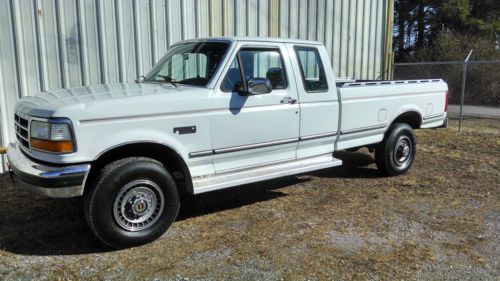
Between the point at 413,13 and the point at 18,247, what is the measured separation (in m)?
31.6

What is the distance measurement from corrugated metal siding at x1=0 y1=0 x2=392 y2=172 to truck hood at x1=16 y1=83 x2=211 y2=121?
2.55m

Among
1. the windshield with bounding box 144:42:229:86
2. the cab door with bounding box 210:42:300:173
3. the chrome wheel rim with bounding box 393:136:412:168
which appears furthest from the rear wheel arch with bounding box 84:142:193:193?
the chrome wheel rim with bounding box 393:136:412:168

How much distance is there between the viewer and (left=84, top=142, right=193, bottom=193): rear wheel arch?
4.18 meters

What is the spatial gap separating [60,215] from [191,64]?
2.30m

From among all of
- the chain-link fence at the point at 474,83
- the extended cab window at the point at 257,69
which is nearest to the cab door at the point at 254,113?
the extended cab window at the point at 257,69

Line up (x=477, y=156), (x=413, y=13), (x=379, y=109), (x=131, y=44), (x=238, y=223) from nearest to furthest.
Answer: (x=238, y=223) < (x=379, y=109) < (x=131, y=44) < (x=477, y=156) < (x=413, y=13)

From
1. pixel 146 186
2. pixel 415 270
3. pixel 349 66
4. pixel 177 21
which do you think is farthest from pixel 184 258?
pixel 349 66

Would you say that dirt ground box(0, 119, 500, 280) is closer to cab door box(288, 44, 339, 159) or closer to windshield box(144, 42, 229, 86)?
cab door box(288, 44, 339, 159)

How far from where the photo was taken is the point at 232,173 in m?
4.97

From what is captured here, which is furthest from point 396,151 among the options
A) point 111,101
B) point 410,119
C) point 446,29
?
point 446,29

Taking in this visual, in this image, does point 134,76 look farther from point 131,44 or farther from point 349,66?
point 349,66

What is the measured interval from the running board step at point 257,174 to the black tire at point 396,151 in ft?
4.20

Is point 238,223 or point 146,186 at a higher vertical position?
point 146,186

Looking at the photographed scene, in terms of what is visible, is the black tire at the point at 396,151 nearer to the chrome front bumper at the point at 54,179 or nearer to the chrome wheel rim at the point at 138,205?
the chrome wheel rim at the point at 138,205
